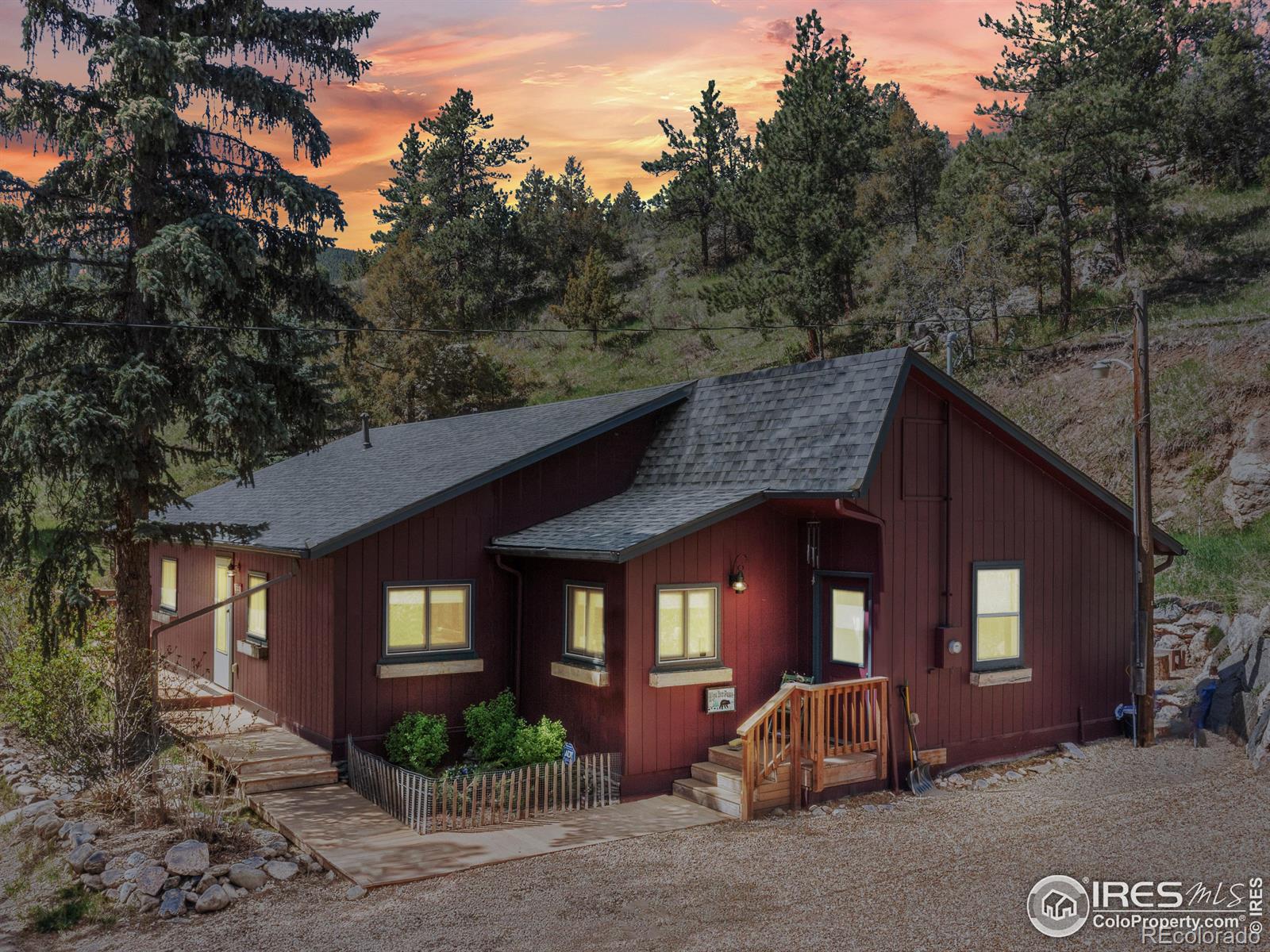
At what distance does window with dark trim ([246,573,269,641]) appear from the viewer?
49.0 feet

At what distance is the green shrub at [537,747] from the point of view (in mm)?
12203

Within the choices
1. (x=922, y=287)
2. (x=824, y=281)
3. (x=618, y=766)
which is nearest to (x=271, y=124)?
(x=618, y=766)

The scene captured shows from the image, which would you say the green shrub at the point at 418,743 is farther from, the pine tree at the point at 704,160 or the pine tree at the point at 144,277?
the pine tree at the point at 704,160

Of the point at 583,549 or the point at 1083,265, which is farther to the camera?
the point at 1083,265

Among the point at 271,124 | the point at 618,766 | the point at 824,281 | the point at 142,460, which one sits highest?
the point at 824,281

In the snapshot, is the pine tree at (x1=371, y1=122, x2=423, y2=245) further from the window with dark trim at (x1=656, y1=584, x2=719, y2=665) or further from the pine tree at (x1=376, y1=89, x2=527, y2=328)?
the window with dark trim at (x1=656, y1=584, x2=719, y2=665)

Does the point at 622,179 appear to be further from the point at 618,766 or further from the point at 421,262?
the point at 618,766

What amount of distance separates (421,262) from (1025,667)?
31482 mm

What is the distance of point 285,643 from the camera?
1418 centimetres

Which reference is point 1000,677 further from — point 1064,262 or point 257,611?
point 1064,262

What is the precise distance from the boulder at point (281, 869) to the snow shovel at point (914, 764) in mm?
7133

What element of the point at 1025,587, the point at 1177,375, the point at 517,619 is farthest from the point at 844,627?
the point at 1177,375

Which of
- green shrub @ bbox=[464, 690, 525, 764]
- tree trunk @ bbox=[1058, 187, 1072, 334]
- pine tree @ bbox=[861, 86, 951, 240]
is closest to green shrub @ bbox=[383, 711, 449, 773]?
green shrub @ bbox=[464, 690, 525, 764]

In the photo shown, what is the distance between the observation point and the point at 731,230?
193ft
